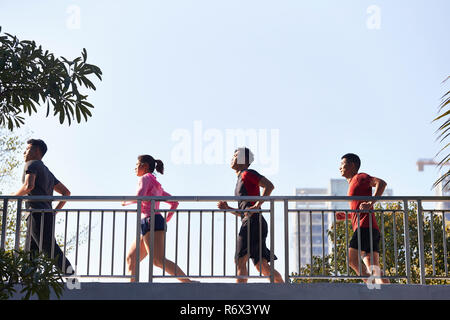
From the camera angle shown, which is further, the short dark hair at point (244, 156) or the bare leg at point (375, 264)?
the short dark hair at point (244, 156)

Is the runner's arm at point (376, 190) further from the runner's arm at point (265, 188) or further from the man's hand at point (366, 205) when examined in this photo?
the runner's arm at point (265, 188)

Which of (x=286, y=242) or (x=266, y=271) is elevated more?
(x=286, y=242)

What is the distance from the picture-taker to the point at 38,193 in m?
8.11

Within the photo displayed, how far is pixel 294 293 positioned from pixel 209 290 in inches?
36.4

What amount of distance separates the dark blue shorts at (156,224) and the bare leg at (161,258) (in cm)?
5

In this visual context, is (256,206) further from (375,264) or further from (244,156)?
(375,264)

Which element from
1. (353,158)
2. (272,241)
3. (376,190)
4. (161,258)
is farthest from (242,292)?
(353,158)

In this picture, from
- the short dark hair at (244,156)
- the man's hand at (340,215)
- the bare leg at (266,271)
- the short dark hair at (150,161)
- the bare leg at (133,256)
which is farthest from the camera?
the short dark hair at (150,161)

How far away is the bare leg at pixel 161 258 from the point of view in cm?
776

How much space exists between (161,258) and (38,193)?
1.67m

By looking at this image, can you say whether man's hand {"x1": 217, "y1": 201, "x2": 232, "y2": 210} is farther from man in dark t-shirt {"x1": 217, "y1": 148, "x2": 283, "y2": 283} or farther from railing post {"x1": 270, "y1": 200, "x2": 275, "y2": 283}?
railing post {"x1": 270, "y1": 200, "x2": 275, "y2": 283}

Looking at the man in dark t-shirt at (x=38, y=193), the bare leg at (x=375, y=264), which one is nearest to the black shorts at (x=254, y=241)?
the bare leg at (x=375, y=264)

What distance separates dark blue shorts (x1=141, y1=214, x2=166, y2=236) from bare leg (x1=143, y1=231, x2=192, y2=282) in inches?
1.8
